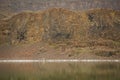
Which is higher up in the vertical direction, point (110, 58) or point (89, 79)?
point (89, 79)

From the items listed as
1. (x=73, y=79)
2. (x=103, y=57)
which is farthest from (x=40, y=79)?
(x=103, y=57)

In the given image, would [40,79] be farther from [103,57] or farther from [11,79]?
[103,57]

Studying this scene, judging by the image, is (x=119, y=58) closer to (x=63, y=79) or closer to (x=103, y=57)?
(x=103, y=57)

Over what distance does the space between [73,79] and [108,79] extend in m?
5.83

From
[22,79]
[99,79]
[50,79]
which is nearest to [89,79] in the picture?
[99,79]

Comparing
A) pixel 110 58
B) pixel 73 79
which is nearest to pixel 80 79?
pixel 73 79

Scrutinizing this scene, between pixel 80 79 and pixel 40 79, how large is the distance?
6742 millimetres

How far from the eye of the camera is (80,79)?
5922cm

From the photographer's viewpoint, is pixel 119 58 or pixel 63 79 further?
pixel 119 58

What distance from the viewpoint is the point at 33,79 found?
200ft

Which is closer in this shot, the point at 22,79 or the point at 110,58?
the point at 22,79

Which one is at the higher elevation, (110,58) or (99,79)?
(99,79)

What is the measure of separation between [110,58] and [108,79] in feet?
467

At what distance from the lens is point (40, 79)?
6084 centimetres
